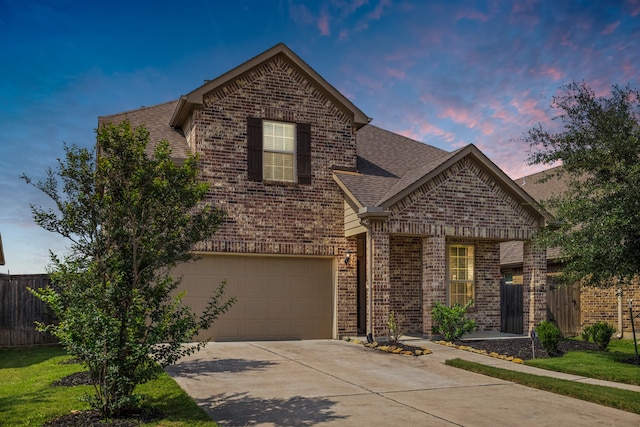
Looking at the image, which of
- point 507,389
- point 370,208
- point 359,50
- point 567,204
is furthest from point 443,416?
point 359,50

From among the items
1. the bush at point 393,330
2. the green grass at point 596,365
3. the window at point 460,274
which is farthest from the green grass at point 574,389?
the window at point 460,274

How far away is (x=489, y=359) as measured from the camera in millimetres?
13227

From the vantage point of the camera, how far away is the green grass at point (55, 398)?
752 cm

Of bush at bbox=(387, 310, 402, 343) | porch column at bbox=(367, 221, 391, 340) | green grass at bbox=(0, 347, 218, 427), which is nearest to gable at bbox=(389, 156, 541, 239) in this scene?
porch column at bbox=(367, 221, 391, 340)

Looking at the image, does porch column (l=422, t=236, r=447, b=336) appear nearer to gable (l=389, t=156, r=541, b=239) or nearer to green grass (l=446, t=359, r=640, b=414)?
gable (l=389, t=156, r=541, b=239)

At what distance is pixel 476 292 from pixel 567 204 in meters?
6.37

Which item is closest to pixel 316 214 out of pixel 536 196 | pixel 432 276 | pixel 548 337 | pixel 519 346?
pixel 432 276

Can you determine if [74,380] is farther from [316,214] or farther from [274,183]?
[316,214]

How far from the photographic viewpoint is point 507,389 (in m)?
9.97

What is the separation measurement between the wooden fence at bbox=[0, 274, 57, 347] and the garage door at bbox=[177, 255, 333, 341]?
442cm

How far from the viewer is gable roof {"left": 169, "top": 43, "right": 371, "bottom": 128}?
1598cm

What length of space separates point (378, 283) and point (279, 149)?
4.80 metres

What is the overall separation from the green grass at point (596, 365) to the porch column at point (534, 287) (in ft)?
7.69

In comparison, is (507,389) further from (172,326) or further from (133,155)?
(133,155)
